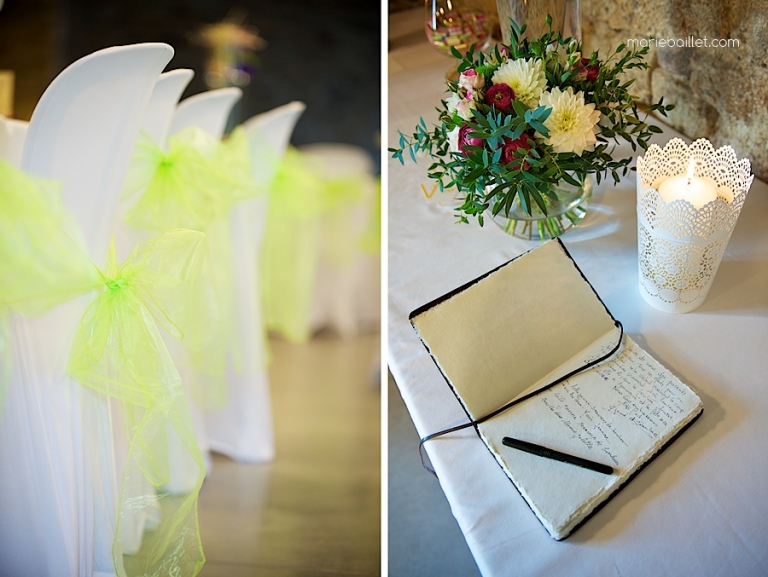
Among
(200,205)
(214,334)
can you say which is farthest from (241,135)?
(214,334)

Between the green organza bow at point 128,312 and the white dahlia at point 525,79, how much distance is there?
0.38 meters

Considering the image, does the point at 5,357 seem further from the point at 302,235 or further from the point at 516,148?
the point at 302,235

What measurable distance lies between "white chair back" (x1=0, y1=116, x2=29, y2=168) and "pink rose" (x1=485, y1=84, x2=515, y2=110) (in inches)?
17.7

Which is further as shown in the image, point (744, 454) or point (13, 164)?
point (744, 454)

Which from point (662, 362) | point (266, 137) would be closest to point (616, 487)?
point (662, 362)

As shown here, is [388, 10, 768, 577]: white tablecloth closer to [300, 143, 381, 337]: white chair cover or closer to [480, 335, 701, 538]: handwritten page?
[480, 335, 701, 538]: handwritten page

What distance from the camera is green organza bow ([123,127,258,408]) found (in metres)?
0.64

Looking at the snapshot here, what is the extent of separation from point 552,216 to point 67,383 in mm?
595

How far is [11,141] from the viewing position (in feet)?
1.66

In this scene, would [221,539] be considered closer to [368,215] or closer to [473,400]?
[473,400]

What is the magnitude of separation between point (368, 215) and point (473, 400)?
744mm

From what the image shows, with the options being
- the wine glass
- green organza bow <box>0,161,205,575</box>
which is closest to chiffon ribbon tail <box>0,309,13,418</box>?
green organza bow <box>0,161,205,575</box>

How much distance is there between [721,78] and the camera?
3.00 ft

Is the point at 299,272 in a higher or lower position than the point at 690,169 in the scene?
lower
